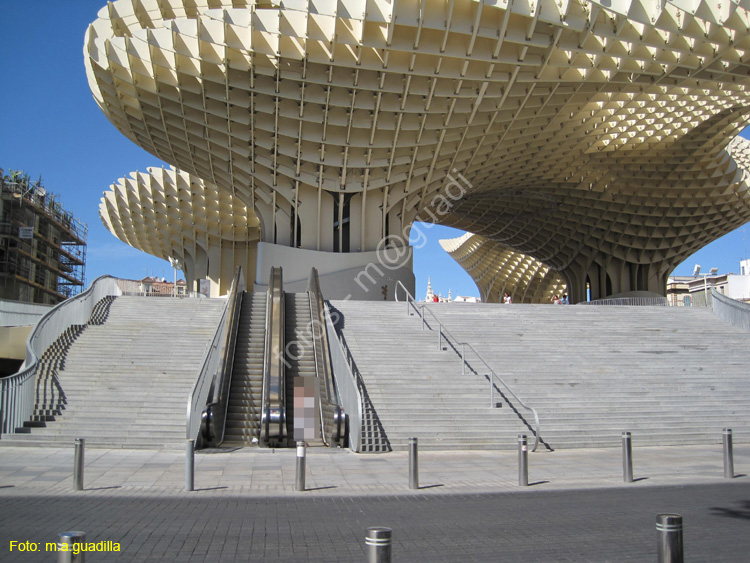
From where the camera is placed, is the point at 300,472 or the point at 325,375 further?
the point at 325,375

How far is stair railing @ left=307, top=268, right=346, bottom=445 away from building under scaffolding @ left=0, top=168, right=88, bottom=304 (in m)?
31.3

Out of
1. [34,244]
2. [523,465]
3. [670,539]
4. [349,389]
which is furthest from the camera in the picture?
[34,244]

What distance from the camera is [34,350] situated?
15.4 metres

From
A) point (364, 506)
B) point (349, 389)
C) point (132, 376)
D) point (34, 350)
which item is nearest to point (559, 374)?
point (349, 389)

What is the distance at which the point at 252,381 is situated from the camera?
15.5 meters

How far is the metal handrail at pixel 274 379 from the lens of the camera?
518 inches

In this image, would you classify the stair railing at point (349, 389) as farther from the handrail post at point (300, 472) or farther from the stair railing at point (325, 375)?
the handrail post at point (300, 472)

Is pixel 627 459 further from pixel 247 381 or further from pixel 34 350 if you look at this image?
pixel 34 350

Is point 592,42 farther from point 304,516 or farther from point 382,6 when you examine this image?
point 304,516

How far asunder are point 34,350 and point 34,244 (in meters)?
34.9

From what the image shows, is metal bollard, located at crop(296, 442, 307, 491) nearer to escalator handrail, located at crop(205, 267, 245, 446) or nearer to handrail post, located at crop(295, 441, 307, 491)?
handrail post, located at crop(295, 441, 307, 491)

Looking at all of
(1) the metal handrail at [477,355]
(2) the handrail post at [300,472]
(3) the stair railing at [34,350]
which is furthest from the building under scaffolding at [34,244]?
(2) the handrail post at [300,472]

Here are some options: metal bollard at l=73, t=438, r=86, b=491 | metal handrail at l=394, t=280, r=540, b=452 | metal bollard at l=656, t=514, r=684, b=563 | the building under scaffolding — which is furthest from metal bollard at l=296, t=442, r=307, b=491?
the building under scaffolding

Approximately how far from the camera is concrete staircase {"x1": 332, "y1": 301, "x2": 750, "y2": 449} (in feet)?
44.8
